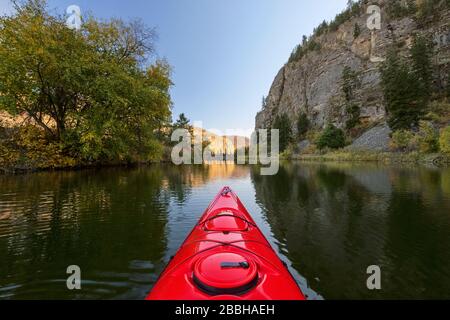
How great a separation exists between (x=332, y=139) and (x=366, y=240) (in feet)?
181

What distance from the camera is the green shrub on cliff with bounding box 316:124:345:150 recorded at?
56.6 meters

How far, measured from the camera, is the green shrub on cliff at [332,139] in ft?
186

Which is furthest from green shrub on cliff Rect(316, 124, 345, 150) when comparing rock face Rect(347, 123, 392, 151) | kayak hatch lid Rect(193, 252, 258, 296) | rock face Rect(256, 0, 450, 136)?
kayak hatch lid Rect(193, 252, 258, 296)

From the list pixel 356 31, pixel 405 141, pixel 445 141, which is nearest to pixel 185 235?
pixel 445 141

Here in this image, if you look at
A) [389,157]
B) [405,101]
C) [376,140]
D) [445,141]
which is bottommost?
[389,157]

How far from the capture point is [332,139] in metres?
57.0

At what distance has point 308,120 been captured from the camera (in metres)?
83.4

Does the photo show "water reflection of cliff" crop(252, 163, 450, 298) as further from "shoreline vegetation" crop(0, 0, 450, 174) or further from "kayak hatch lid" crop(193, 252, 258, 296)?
"shoreline vegetation" crop(0, 0, 450, 174)

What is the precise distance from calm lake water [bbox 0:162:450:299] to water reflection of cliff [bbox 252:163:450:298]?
0.07 ft

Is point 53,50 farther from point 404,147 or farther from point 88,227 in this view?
point 404,147

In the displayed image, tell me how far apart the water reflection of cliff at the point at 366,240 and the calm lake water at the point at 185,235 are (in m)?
0.02

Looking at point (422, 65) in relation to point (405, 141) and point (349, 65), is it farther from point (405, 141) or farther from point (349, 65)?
point (349, 65)
